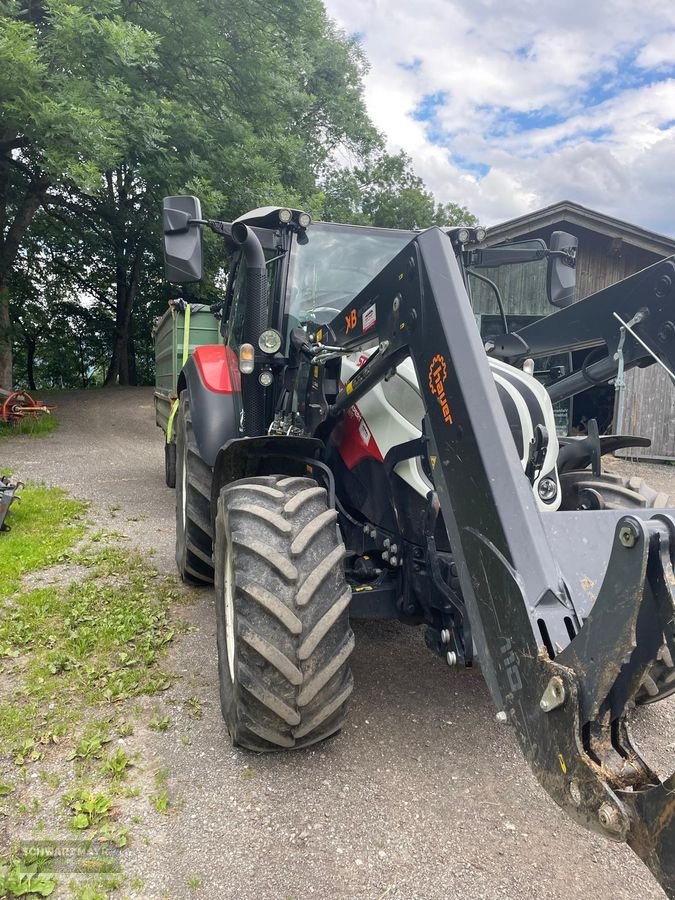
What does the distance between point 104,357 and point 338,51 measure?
14915 mm

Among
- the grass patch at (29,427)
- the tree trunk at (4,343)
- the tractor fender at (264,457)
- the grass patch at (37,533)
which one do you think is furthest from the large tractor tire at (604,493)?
the tree trunk at (4,343)

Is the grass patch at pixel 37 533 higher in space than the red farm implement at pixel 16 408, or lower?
lower

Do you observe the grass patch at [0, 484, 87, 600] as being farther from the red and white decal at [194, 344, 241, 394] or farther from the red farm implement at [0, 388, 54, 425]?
the red farm implement at [0, 388, 54, 425]

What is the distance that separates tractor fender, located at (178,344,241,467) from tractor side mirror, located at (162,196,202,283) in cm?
75

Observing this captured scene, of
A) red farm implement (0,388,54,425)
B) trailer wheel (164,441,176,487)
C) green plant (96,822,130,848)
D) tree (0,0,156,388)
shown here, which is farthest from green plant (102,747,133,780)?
red farm implement (0,388,54,425)

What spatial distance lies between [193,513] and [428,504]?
5.90ft

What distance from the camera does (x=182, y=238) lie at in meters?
3.25

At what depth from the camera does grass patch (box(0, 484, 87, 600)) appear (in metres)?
4.66

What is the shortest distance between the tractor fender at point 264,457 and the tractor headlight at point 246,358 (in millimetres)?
450

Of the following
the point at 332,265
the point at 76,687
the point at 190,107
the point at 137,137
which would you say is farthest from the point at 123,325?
the point at 76,687

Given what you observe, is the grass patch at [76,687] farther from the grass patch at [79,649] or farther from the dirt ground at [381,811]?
the dirt ground at [381,811]

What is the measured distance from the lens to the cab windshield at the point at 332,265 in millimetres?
3551

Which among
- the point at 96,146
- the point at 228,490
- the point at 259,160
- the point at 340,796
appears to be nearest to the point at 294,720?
the point at 340,796

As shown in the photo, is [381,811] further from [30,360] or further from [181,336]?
[30,360]
